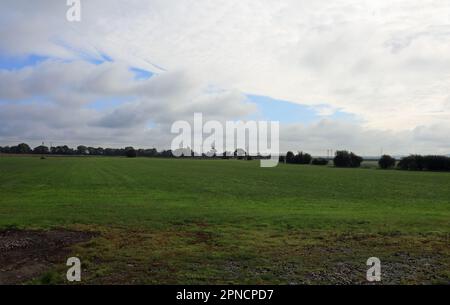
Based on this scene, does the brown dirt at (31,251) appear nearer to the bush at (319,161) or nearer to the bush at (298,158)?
the bush at (319,161)

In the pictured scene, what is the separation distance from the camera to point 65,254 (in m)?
9.73

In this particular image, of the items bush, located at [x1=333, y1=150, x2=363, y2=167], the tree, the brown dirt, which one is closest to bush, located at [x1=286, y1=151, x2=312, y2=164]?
the tree

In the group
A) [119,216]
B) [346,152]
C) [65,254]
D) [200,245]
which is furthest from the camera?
[346,152]

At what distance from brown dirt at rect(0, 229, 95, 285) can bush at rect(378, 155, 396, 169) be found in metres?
115

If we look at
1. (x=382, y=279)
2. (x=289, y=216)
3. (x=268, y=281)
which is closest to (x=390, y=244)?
(x=382, y=279)

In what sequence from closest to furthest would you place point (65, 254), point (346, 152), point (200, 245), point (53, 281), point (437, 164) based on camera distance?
point (53, 281), point (65, 254), point (200, 245), point (437, 164), point (346, 152)

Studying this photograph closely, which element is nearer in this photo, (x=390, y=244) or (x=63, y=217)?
(x=390, y=244)

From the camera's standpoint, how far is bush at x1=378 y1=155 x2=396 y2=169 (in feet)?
377

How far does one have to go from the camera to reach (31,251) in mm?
10078

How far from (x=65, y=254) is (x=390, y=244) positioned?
8933 millimetres

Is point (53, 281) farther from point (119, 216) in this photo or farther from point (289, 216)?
point (289, 216)

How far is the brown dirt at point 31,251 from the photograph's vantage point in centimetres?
830
